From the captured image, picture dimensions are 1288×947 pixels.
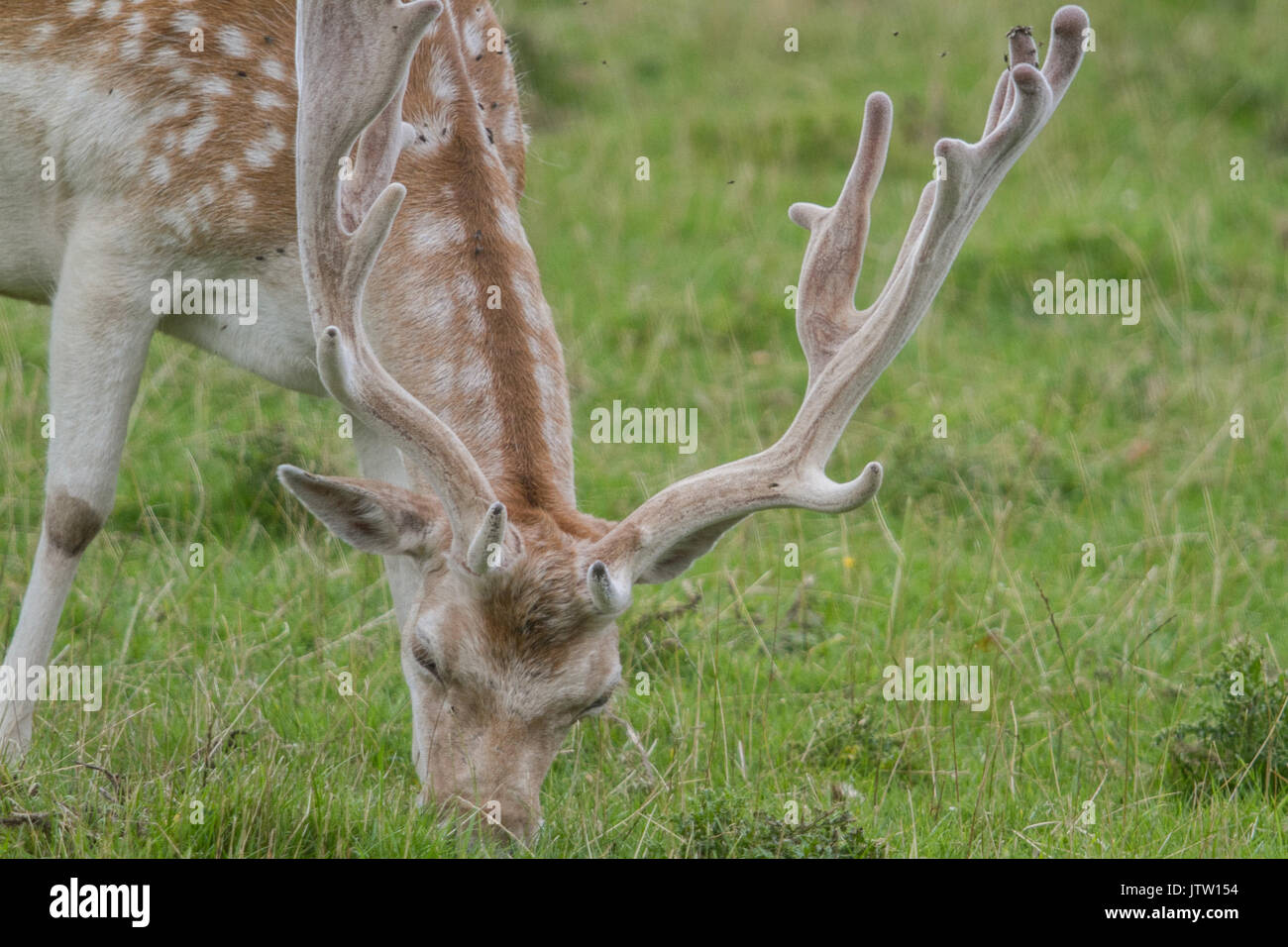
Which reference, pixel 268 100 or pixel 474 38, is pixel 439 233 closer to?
pixel 268 100

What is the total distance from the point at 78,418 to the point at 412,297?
3.49 ft

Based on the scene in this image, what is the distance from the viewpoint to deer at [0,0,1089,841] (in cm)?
430

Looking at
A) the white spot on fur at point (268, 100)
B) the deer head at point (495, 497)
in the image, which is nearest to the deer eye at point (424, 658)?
the deer head at point (495, 497)

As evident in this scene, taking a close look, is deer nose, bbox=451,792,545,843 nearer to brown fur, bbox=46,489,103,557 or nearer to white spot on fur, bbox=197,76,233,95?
brown fur, bbox=46,489,103,557

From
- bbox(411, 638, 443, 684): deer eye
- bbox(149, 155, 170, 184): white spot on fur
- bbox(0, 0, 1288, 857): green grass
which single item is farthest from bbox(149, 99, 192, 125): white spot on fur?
bbox(411, 638, 443, 684): deer eye

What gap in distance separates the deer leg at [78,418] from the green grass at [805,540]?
31 cm

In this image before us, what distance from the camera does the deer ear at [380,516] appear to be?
438cm

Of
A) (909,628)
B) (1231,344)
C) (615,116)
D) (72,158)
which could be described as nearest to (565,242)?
(615,116)

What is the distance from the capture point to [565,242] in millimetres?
9797

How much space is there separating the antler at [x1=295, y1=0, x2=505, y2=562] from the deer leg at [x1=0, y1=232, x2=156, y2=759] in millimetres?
829

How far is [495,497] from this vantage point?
435cm

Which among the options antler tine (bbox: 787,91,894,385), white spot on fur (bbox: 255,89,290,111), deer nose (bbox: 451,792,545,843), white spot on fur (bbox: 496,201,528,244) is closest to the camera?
deer nose (bbox: 451,792,545,843)

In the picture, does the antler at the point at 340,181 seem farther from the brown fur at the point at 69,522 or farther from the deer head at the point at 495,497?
the brown fur at the point at 69,522
